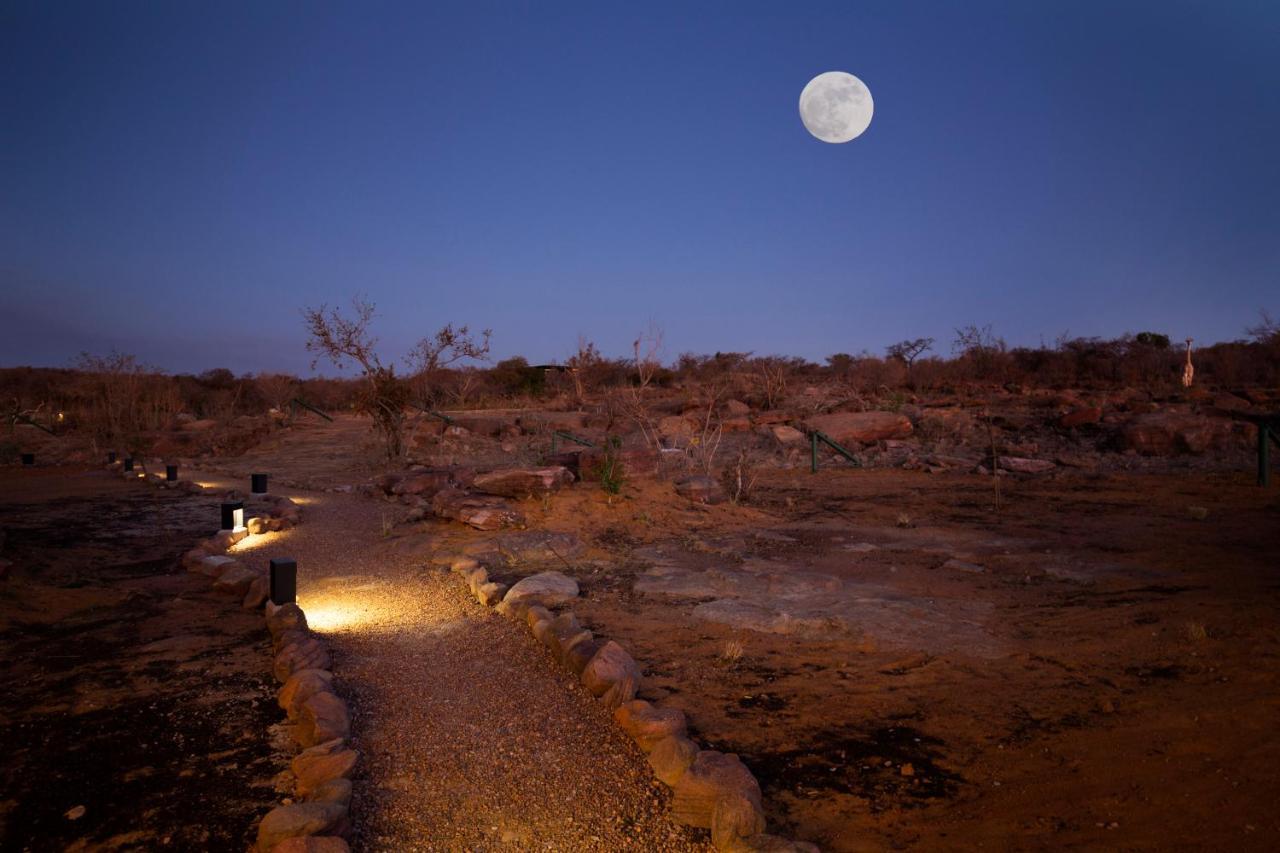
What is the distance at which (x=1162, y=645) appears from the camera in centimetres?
417

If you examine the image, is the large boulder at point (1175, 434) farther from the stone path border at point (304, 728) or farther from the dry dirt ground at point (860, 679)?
the stone path border at point (304, 728)

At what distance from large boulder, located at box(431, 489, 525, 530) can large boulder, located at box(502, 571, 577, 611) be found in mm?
2188

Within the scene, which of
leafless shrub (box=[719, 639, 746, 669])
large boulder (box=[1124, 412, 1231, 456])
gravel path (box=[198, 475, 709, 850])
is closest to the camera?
gravel path (box=[198, 475, 709, 850])

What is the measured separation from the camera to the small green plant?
9.26 m

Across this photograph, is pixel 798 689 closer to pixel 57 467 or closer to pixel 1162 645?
pixel 1162 645

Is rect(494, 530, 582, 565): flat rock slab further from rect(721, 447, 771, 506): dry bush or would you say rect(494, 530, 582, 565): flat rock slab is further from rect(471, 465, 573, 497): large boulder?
rect(721, 447, 771, 506): dry bush

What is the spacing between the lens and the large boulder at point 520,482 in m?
9.06

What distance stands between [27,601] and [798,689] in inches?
223

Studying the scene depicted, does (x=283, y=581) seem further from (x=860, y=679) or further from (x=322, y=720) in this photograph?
(x=860, y=679)

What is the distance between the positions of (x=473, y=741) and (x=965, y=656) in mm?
2918

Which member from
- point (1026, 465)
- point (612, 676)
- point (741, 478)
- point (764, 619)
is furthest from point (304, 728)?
point (1026, 465)

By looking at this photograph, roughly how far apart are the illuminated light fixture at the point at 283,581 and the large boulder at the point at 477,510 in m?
3.02

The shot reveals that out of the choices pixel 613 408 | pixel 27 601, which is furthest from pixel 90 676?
pixel 613 408

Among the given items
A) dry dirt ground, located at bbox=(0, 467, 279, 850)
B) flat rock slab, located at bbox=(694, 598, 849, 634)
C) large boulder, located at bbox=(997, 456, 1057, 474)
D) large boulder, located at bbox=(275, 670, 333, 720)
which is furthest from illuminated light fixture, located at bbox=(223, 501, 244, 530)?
large boulder, located at bbox=(997, 456, 1057, 474)
